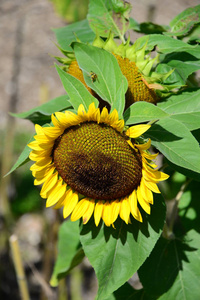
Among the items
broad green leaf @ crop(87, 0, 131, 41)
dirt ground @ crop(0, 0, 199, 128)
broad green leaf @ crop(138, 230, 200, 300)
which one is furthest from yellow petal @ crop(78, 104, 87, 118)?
dirt ground @ crop(0, 0, 199, 128)

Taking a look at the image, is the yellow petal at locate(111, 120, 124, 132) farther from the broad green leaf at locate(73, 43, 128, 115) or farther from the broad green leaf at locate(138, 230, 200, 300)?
the broad green leaf at locate(138, 230, 200, 300)

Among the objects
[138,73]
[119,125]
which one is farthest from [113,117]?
[138,73]

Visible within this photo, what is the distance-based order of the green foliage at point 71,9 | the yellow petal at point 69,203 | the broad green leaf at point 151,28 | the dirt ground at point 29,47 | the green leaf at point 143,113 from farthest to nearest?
the green foliage at point 71,9 < the dirt ground at point 29,47 < the broad green leaf at point 151,28 < the yellow petal at point 69,203 < the green leaf at point 143,113

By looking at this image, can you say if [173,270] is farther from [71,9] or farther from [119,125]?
[71,9]

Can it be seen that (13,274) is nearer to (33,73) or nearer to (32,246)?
(32,246)

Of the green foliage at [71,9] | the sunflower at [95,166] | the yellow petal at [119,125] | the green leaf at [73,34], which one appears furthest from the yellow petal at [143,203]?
the green foliage at [71,9]

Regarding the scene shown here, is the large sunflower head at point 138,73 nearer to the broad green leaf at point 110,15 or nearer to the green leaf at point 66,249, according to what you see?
the broad green leaf at point 110,15
